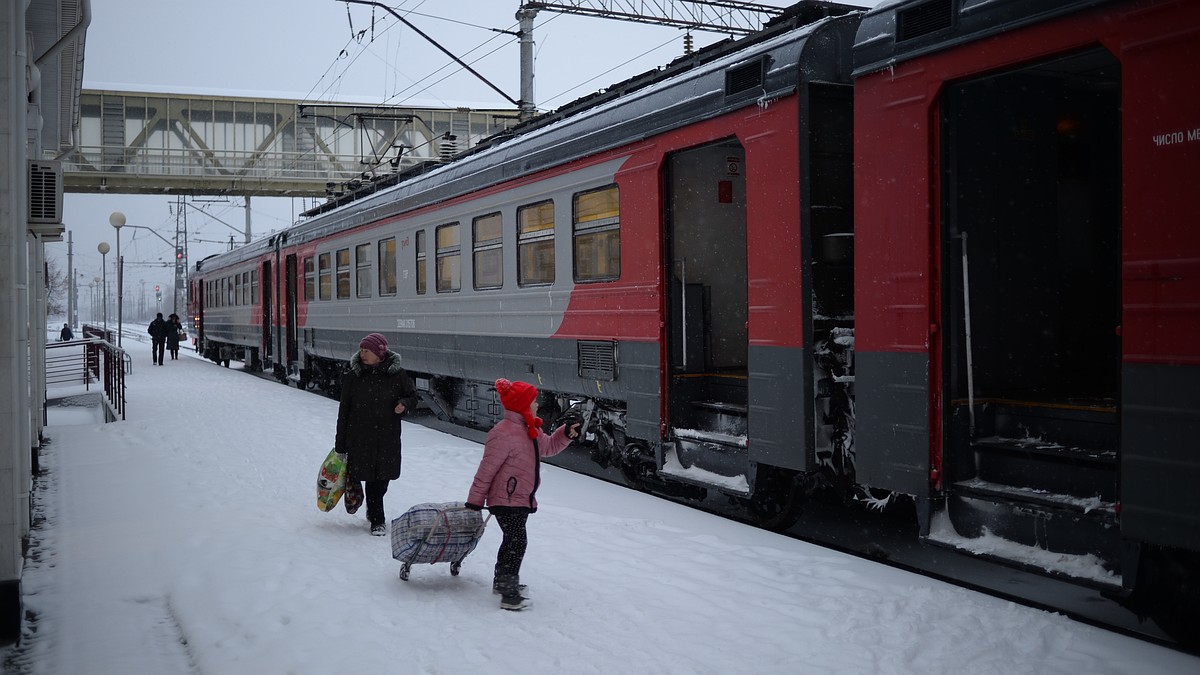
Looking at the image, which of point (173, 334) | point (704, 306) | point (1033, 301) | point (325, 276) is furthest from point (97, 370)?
point (1033, 301)

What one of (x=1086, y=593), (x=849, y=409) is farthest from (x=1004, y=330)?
(x=1086, y=593)

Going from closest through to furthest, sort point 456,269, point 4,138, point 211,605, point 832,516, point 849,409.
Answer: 1. point 4,138
2. point 211,605
3. point 849,409
4. point 832,516
5. point 456,269

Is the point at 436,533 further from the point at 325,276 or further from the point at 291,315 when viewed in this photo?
the point at 291,315

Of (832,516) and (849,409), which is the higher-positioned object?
(849,409)

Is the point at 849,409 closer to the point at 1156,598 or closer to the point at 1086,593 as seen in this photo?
the point at 1086,593

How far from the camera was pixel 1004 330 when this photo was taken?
6141mm

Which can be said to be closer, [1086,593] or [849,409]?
[1086,593]

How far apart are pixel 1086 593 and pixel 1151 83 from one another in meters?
A: 3.11

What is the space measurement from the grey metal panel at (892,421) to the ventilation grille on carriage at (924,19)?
1851 millimetres

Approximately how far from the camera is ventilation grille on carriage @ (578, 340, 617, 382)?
8.81m

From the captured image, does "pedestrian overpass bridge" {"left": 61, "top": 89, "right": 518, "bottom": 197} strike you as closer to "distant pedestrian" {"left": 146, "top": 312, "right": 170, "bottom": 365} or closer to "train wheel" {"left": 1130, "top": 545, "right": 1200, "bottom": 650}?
"distant pedestrian" {"left": 146, "top": 312, "right": 170, "bottom": 365}

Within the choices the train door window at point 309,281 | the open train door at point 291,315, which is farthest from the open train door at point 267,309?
the train door window at point 309,281

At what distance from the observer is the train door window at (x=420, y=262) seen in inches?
516

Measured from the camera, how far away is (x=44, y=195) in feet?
23.3
